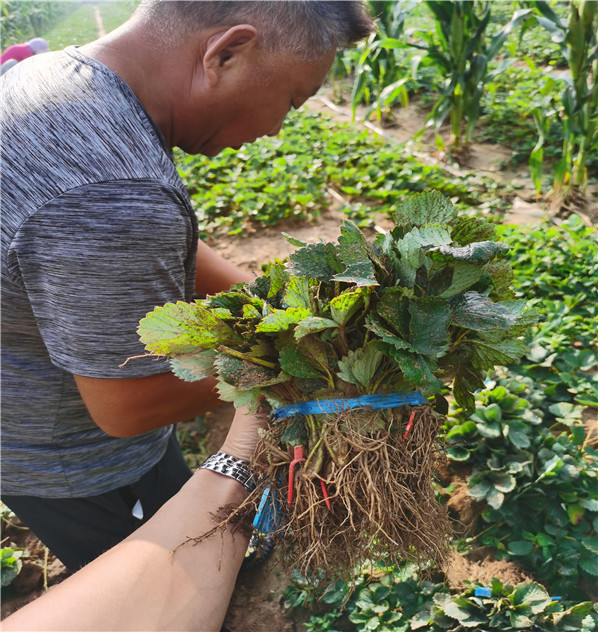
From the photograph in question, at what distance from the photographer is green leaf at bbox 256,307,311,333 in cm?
96

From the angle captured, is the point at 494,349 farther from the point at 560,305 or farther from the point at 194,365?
the point at 560,305

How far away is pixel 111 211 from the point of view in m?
1.08

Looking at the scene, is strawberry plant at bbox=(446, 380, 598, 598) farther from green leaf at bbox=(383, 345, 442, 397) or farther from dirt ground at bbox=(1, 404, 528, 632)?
green leaf at bbox=(383, 345, 442, 397)

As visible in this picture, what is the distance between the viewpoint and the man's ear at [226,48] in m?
1.26

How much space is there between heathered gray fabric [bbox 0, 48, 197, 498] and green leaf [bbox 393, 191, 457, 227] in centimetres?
48

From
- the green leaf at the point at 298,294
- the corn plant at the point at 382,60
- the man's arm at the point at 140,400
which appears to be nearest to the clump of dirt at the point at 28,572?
the man's arm at the point at 140,400

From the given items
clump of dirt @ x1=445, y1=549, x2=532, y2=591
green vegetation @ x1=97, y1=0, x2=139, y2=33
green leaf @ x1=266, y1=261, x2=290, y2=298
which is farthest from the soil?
green vegetation @ x1=97, y1=0, x2=139, y2=33

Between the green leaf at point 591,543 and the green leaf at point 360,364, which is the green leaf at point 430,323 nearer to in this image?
the green leaf at point 360,364

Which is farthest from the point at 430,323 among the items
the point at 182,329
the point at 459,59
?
the point at 459,59

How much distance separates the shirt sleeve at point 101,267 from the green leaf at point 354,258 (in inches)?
16.0

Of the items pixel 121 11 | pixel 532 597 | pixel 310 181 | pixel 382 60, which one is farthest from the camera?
pixel 382 60

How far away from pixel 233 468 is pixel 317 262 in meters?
0.50

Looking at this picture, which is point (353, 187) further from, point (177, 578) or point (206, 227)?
point (177, 578)

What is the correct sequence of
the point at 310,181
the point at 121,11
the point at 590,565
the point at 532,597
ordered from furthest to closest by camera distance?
the point at 310,181
the point at 121,11
the point at 590,565
the point at 532,597
